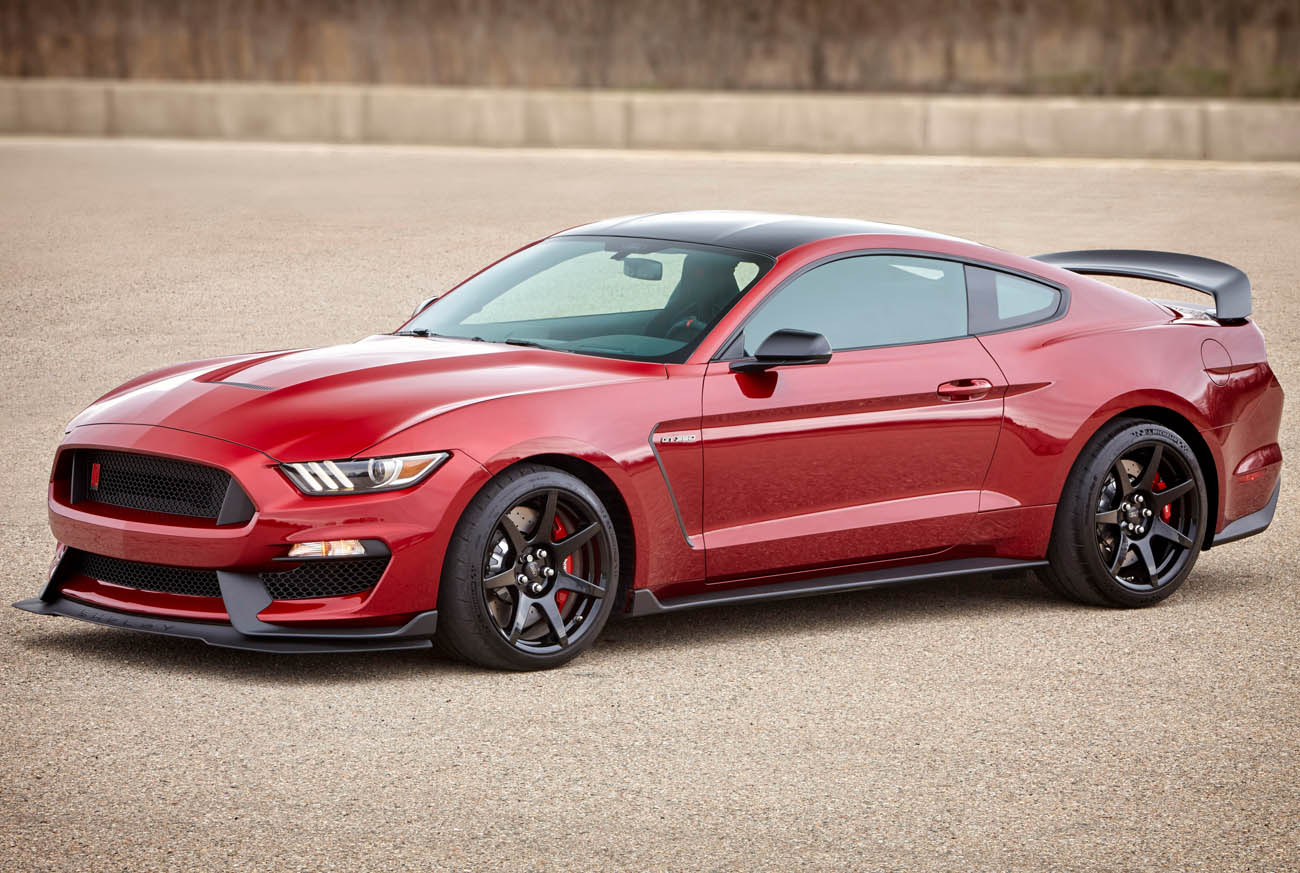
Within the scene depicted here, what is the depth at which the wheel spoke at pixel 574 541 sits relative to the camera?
258 inches

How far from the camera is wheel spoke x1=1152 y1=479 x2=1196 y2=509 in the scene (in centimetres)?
806

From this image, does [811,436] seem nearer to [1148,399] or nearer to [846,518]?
[846,518]

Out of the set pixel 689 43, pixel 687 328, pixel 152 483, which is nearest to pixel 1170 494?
pixel 687 328

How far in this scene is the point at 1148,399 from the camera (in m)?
7.96

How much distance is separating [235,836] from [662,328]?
9.41ft

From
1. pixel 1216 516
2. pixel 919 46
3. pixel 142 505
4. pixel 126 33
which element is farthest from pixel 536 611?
pixel 126 33

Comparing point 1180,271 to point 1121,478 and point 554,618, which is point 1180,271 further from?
point 554,618

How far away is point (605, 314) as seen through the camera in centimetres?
748

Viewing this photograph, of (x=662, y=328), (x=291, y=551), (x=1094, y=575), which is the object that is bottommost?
(x=1094, y=575)

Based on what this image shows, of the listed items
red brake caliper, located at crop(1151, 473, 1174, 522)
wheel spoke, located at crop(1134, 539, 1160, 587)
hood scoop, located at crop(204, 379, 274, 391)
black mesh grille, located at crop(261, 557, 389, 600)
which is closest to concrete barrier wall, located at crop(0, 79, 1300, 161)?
red brake caliper, located at crop(1151, 473, 1174, 522)

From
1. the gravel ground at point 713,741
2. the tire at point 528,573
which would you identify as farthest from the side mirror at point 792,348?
the gravel ground at point 713,741

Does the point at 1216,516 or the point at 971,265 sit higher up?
the point at 971,265

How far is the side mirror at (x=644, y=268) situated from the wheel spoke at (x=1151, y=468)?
2.15m

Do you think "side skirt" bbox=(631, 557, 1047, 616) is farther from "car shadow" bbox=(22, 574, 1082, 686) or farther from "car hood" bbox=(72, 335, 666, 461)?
"car hood" bbox=(72, 335, 666, 461)
